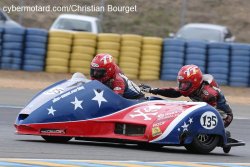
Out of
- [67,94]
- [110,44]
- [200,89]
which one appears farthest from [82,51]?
[67,94]

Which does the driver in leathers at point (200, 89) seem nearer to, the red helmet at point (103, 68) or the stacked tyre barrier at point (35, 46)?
the red helmet at point (103, 68)

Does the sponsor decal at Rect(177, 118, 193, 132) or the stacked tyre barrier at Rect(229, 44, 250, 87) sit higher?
the stacked tyre barrier at Rect(229, 44, 250, 87)

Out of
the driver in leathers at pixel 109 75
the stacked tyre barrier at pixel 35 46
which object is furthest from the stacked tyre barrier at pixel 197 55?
the driver in leathers at pixel 109 75

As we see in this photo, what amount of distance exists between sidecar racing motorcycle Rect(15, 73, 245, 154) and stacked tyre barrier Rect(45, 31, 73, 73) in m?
11.6

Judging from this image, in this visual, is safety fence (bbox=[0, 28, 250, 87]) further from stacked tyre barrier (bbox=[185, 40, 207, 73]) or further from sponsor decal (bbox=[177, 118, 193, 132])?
sponsor decal (bbox=[177, 118, 193, 132])

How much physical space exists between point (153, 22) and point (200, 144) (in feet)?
73.0

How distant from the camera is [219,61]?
22922 millimetres

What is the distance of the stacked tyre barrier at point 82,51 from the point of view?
76.0 ft

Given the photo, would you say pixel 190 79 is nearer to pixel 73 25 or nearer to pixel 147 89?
pixel 147 89

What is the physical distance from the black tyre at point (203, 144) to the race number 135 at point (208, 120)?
0.53ft

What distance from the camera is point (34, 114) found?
1127 cm

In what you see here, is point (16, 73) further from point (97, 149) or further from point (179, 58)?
point (97, 149)

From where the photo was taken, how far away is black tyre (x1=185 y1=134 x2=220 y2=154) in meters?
11.3

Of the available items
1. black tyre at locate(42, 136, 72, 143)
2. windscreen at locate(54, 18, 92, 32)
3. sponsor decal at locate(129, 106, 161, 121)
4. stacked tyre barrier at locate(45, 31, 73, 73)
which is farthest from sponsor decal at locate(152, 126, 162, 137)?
windscreen at locate(54, 18, 92, 32)
